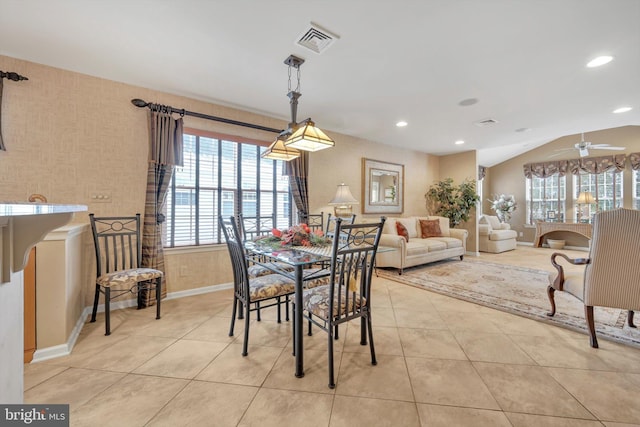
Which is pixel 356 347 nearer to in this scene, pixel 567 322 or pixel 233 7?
pixel 567 322

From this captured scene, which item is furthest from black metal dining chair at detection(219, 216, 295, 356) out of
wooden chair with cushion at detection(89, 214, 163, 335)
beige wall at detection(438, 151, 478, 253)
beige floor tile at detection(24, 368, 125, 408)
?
beige wall at detection(438, 151, 478, 253)

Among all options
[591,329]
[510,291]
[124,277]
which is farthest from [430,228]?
[124,277]

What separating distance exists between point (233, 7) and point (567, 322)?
155 inches

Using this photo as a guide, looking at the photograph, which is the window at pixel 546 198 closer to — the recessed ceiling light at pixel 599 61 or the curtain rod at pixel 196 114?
the recessed ceiling light at pixel 599 61

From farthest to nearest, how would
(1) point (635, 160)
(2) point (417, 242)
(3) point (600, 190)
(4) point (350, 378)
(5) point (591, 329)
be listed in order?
(3) point (600, 190) → (1) point (635, 160) → (2) point (417, 242) → (5) point (591, 329) → (4) point (350, 378)

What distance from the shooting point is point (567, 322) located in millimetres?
2523

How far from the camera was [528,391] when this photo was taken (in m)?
1.62

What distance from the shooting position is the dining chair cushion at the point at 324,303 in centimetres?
180

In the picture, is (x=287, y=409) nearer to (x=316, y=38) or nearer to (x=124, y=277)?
(x=124, y=277)

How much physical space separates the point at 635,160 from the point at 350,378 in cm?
869

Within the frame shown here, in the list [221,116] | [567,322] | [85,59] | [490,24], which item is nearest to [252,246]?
[221,116]

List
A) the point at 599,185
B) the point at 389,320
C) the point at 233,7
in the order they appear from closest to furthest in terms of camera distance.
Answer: the point at 233,7
the point at 389,320
the point at 599,185

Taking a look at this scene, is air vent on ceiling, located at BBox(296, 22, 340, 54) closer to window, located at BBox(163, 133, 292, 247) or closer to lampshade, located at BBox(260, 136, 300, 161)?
lampshade, located at BBox(260, 136, 300, 161)

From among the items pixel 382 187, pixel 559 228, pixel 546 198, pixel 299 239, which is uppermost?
pixel 382 187
